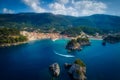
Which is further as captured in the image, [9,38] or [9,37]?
[9,37]

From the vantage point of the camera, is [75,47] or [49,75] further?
[75,47]

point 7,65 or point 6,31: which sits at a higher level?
point 6,31

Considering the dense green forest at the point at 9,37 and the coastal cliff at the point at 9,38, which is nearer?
the coastal cliff at the point at 9,38

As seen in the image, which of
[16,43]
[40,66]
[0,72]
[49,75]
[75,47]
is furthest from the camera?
[16,43]

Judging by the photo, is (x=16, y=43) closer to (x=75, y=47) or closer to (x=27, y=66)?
(x=75, y=47)

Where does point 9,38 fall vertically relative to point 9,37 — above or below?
below

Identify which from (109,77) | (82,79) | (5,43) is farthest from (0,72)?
(5,43)

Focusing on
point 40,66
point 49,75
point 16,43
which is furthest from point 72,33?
point 49,75

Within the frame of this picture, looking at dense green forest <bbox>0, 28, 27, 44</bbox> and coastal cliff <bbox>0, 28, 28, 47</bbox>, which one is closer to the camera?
coastal cliff <bbox>0, 28, 28, 47</bbox>

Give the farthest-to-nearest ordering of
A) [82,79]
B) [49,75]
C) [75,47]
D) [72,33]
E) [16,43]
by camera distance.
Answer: [72,33] < [16,43] < [75,47] < [49,75] < [82,79]
